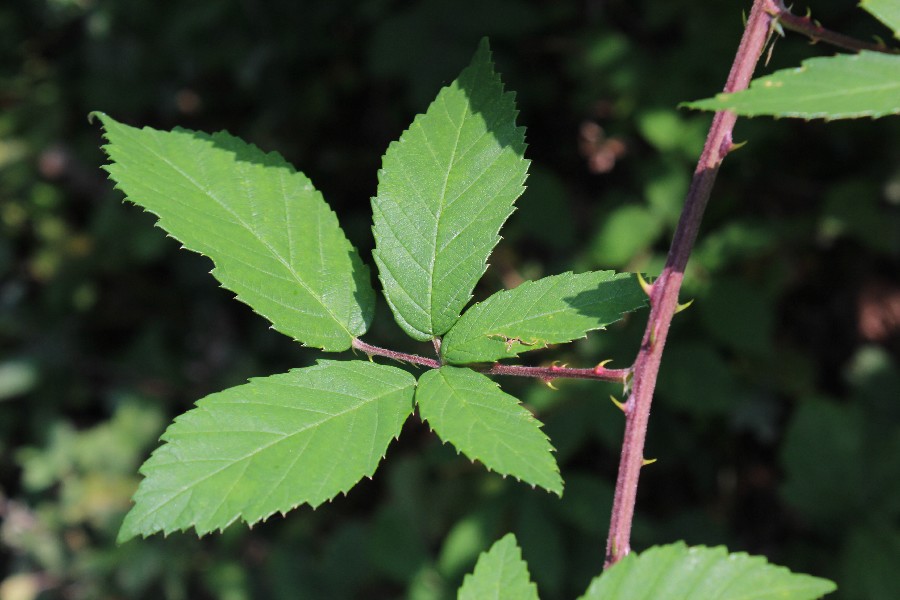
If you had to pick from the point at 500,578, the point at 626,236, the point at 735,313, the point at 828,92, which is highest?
the point at 828,92

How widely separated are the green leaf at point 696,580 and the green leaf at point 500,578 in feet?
0.32

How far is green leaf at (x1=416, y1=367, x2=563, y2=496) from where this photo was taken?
35.7 inches

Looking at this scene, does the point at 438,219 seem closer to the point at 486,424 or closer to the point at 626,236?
the point at 486,424

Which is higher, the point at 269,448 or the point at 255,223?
the point at 255,223

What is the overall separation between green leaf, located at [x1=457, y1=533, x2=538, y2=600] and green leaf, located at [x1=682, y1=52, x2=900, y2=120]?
559mm

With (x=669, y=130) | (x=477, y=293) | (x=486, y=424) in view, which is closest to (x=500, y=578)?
(x=486, y=424)

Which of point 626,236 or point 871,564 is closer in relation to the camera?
point 871,564

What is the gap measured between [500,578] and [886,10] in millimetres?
791

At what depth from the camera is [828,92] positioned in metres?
0.83

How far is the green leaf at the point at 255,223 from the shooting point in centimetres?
108

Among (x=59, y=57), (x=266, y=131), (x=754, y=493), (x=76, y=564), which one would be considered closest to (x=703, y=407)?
(x=754, y=493)

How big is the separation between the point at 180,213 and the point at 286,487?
0.40 metres

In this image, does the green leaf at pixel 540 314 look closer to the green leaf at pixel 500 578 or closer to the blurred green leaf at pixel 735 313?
the green leaf at pixel 500 578

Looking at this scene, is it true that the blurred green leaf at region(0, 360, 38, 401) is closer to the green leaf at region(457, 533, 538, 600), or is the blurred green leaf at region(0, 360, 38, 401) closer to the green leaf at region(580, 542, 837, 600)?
the green leaf at region(457, 533, 538, 600)
